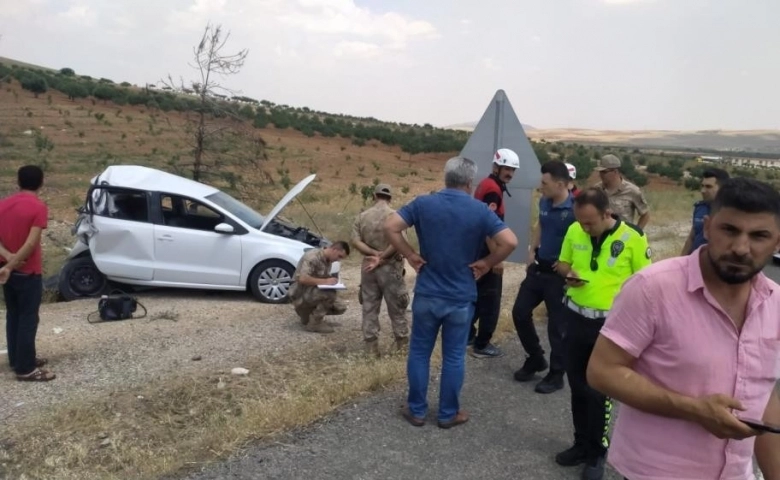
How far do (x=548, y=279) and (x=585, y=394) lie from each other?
1504mm

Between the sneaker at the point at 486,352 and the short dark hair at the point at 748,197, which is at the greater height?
the short dark hair at the point at 748,197

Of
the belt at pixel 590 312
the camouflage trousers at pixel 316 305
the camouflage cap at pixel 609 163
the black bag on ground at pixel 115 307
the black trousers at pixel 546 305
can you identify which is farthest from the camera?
the black bag on ground at pixel 115 307

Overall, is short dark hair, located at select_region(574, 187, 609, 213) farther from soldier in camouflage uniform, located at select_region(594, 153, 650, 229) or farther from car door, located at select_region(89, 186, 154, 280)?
car door, located at select_region(89, 186, 154, 280)

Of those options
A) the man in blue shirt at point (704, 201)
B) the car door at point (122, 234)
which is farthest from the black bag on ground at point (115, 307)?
the man in blue shirt at point (704, 201)

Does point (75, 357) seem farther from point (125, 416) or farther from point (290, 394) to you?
point (290, 394)

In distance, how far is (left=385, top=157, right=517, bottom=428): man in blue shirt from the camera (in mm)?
4699

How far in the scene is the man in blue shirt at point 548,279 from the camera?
18.0ft

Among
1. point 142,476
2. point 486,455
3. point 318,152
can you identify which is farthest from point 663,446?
point 318,152

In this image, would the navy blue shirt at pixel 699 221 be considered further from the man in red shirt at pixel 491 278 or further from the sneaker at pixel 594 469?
the sneaker at pixel 594 469

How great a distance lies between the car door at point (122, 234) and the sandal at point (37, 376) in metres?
3.47

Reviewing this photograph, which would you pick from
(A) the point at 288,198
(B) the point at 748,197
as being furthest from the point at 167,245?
(B) the point at 748,197

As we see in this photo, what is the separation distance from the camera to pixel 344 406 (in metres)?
5.10

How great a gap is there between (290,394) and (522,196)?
9.98 ft

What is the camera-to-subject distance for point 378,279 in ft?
22.0
